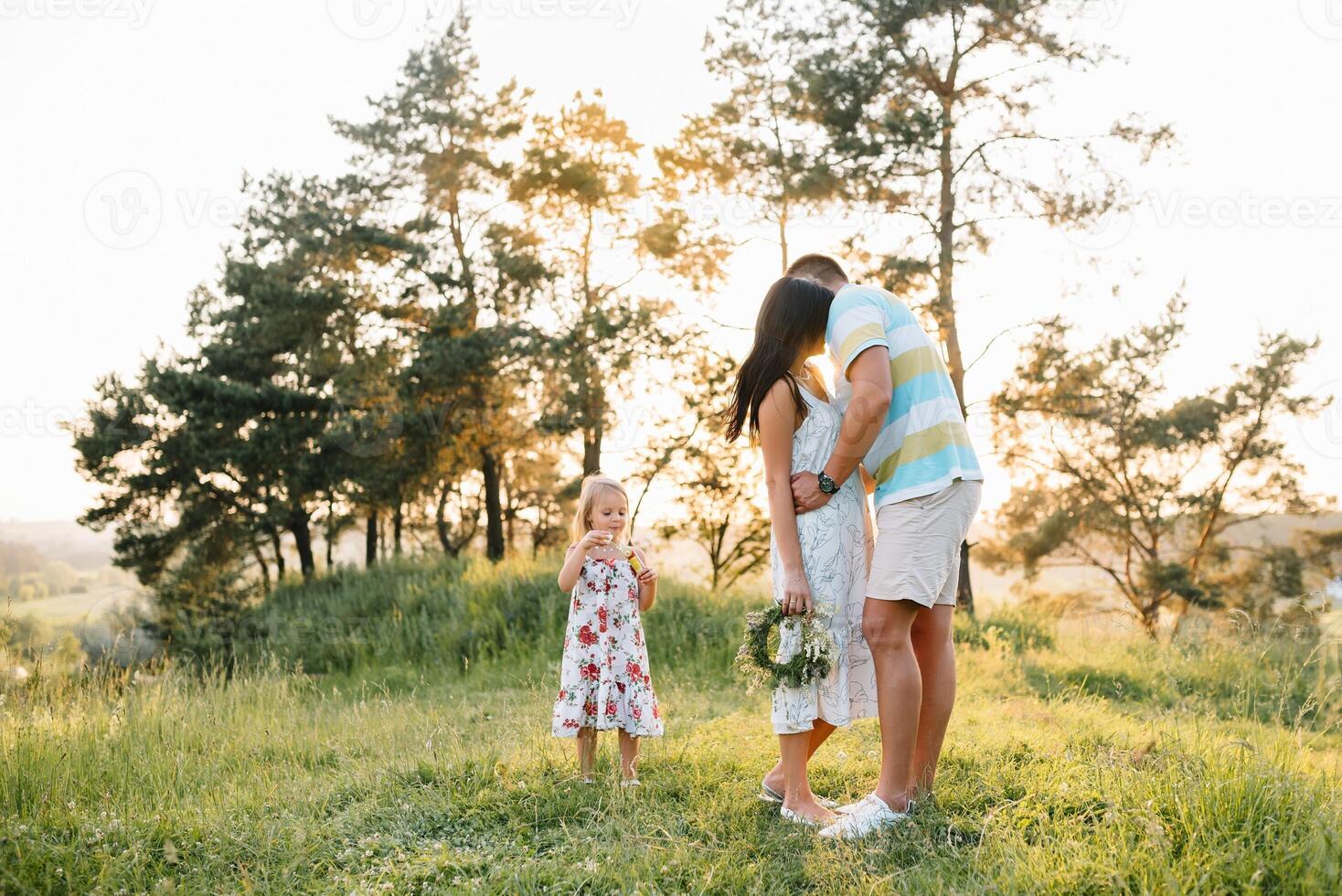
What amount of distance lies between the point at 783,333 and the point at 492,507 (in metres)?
15.8

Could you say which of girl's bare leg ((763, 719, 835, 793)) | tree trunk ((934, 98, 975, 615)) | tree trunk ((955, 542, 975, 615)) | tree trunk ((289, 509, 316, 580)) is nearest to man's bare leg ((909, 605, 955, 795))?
girl's bare leg ((763, 719, 835, 793))

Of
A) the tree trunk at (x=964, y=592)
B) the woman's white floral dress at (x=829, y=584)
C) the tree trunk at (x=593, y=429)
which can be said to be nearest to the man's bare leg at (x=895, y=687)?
the woman's white floral dress at (x=829, y=584)

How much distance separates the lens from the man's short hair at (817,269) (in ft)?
12.0

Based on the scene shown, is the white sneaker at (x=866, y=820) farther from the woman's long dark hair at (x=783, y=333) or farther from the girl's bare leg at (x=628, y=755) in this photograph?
the woman's long dark hair at (x=783, y=333)

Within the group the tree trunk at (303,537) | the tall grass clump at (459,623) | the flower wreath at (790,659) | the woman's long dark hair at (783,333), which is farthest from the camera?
the tree trunk at (303,537)

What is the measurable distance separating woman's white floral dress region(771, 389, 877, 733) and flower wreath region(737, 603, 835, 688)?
36 millimetres

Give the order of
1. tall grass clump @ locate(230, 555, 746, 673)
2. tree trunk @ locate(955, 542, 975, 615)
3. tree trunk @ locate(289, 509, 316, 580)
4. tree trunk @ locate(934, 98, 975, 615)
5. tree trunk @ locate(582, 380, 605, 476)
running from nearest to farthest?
1. tall grass clump @ locate(230, 555, 746, 673)
2. tree trunk @ locate(955, 542, 975, 615)
3. tree trunk @ locate(934, 98, 975, 615)
4. tree trunk @ locate(582, 380, 605, 476)
5. tree trunk @ locate(289, 509, 316, 580)

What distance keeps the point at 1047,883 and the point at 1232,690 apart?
5.59 m

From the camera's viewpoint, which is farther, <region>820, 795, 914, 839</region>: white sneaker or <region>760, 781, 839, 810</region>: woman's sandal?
<region>760, 781, 839, 810</region>: woman's sandal

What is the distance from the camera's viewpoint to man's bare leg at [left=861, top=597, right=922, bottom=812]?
10.9ft

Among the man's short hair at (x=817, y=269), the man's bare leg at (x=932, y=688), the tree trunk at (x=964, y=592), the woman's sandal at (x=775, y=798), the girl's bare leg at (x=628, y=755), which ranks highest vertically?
the man's short hair at (x=817, y=269)

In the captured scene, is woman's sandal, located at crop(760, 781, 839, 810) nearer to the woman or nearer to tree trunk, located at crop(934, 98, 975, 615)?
the woman

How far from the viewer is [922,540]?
10.8ft

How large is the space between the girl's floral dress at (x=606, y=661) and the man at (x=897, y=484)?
3.43 feet
